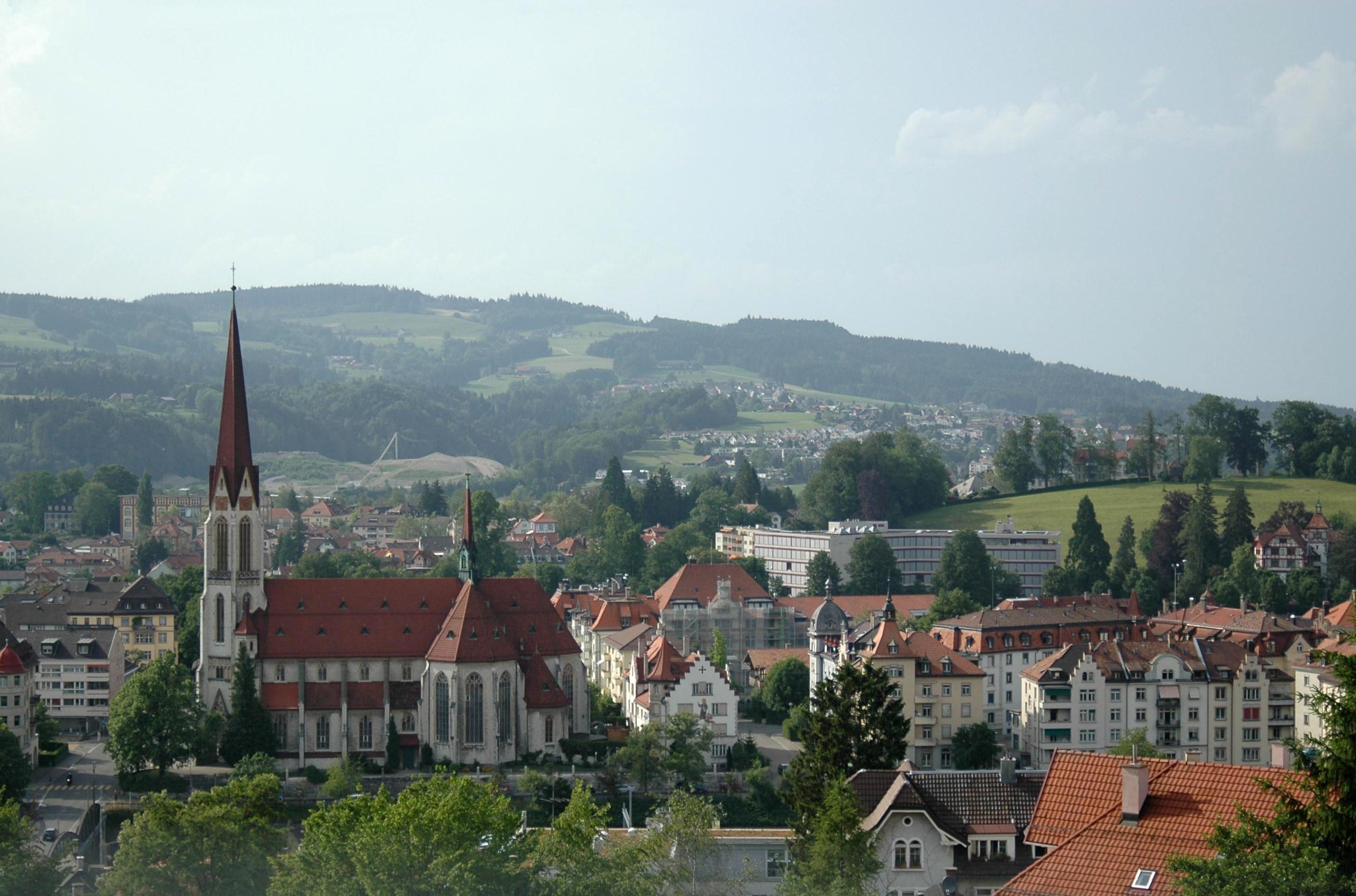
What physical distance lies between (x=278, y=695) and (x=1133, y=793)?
54546 mm

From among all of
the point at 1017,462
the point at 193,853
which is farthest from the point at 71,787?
the point at 1017,462

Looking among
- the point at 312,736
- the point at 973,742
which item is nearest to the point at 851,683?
the point at 973,742

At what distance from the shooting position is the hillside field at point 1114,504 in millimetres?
156125

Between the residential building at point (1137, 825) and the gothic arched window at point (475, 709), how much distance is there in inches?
1847

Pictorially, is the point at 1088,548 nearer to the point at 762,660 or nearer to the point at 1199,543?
the point at 1199,543

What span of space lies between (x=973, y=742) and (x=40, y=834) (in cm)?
3695

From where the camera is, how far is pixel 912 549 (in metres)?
159

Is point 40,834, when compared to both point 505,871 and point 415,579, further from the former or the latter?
point 505,871

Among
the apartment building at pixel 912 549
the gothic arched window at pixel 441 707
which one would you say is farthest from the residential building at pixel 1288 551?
the gothic arched window at pixel 441 707

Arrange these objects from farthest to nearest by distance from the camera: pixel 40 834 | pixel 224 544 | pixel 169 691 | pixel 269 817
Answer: pixel 224 544 → pixel 169 691 → pixel 40 834 → pixel 269 817

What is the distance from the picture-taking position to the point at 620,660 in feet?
343

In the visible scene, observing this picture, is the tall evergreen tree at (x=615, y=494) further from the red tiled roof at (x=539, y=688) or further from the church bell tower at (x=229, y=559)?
the red tiled roof at (x=539, y=688)

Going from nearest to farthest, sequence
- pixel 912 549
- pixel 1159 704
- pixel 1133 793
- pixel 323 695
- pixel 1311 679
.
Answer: pixel 1133 793 → pixel 323 695 → pixel 1311 679 → pixel 1159 704 → pixel 912 549

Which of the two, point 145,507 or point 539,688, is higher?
point 145,507
